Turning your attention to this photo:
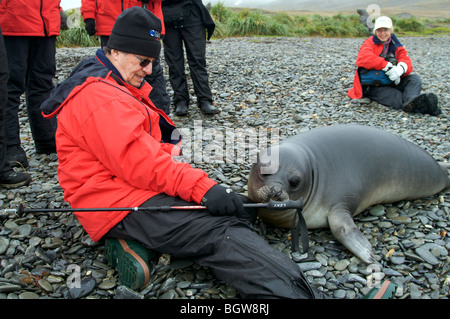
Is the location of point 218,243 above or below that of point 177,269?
above

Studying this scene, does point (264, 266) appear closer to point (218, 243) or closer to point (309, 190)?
point (218, 243)

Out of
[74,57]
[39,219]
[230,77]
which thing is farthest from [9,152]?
[74,57]

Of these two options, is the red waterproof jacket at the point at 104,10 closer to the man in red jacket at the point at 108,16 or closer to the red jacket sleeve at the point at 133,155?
the man in red jacket at the point at 108,16

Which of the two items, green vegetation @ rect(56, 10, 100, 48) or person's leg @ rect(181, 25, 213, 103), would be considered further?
green vegetation @ rect(56, 10, 100, 48)

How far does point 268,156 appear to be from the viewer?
9.00ft

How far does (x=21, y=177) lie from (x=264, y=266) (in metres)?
2.49

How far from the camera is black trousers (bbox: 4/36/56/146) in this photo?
3.52 m

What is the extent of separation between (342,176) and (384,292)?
1.01 m

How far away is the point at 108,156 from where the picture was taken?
2.09m

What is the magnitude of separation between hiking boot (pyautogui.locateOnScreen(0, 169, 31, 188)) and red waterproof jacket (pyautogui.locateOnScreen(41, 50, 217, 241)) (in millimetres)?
1257

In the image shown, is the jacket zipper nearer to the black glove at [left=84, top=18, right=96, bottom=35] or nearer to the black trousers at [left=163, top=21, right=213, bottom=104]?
the black glove at [left=84, top=18, right=96, bottom=35]

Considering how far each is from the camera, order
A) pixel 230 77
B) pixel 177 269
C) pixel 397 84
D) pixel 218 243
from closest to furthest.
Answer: pixel 218 243, pixel 177 269, pixel 397 84, pixel 230 77

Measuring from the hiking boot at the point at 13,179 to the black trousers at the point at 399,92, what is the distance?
4.92 metres

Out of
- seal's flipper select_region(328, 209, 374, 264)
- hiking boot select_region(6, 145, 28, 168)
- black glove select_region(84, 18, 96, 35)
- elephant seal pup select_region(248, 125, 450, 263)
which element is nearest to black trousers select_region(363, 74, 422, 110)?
elephant seal pup select_region(248, 125, 450, 263)
